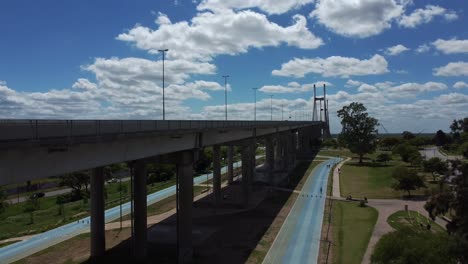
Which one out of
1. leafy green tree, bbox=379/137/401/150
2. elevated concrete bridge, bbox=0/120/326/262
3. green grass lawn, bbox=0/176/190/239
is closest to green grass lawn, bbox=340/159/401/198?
elevated concrete bridge, bbox=0/120/326/262

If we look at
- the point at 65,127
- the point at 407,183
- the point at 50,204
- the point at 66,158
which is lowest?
the point at 50,204

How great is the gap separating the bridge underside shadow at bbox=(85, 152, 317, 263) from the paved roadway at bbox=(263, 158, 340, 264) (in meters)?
1.63

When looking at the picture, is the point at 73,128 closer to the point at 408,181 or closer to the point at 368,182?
the point at 408,181

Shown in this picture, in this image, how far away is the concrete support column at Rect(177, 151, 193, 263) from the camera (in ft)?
100

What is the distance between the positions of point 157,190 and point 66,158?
48252 millimetres

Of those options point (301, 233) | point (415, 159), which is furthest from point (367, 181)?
point (301, 233)

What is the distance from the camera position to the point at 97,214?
3288 centimetres

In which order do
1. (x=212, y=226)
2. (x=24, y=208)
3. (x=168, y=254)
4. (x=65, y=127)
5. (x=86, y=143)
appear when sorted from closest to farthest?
(x=65, y=127), (x=86, y=143), (x=168, y=254), (x=212, y=226), (x=24, y=208)

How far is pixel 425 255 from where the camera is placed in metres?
19.5

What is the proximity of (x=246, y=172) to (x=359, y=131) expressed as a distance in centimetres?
6073

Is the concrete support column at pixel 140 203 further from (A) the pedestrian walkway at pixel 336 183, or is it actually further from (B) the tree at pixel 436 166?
(B) the tree at pixel 436 166

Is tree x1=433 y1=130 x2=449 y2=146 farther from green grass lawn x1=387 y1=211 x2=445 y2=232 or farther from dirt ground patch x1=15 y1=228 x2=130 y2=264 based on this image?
dirt ground patch x1=15 y1=228 x2=130 y2=264

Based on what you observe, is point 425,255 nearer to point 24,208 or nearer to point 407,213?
point 407,213

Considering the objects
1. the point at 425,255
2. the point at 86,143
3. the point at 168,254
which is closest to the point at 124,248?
the point at 168,254
